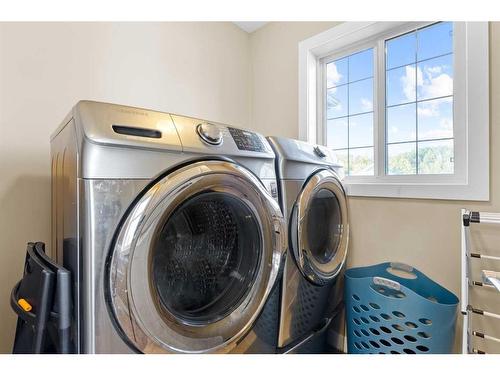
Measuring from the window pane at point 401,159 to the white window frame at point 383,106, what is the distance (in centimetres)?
4

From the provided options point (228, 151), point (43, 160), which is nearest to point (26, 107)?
point (43, 160)

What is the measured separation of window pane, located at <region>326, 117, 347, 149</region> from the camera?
183 centimetres

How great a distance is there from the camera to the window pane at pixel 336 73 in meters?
1.83

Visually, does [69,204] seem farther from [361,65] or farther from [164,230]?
[361,65]

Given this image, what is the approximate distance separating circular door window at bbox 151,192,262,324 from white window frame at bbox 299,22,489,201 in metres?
0.92

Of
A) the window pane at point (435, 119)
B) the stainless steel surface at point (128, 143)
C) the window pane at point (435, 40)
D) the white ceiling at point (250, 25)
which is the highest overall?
the white ceiling at point (250, 25)

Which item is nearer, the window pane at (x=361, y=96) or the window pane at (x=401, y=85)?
the window pane at (x=401, y=85)

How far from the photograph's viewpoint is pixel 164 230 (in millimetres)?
835

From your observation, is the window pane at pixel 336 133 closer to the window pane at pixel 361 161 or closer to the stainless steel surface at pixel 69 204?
the window pane at pixel 361 161

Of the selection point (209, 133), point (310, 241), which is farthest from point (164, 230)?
point (310, 241)

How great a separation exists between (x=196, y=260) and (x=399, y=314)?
2.91ft

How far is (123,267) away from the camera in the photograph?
0.65 meters

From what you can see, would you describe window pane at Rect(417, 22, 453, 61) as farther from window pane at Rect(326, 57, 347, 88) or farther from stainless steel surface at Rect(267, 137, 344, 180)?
stainless steel surface at Rect(267, 137, 344, 180)

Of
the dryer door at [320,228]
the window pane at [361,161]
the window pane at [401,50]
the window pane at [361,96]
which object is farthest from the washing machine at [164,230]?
the window pane at [401,50]
